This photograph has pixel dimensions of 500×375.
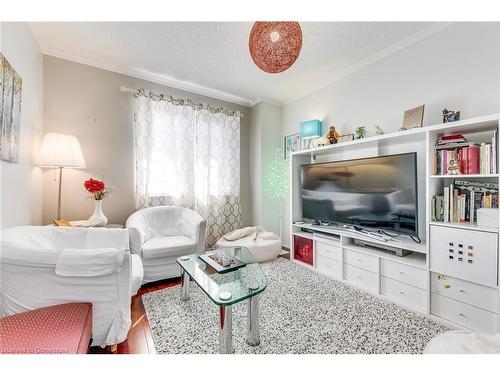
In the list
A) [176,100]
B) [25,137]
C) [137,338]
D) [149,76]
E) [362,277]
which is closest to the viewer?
[137,338]

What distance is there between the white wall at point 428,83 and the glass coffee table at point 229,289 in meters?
2.19

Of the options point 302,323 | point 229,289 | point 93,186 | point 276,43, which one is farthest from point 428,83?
point 93,186

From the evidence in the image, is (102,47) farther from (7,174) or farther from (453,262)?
(453,262)

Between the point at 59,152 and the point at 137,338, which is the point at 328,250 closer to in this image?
the point at 137,338

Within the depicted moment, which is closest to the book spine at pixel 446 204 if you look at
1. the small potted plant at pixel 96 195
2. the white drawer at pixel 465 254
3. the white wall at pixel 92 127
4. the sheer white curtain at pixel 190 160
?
the white drawer at pixel 465 254

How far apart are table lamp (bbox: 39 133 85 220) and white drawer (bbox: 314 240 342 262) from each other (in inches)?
108

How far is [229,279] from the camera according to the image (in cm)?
157

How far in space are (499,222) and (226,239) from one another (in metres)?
2.70

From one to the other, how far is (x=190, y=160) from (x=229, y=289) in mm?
2243

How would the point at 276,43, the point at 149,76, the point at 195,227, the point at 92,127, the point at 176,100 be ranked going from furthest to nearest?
the point at 176,100 < the point at 149,76 < the point at 92,127 < the point at 195,227 < the point at 276,43

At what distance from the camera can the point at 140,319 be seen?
1.75 meters

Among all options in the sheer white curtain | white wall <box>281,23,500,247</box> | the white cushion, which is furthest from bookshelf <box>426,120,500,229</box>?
the sheer white curtain

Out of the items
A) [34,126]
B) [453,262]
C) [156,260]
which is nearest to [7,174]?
[34,126]
